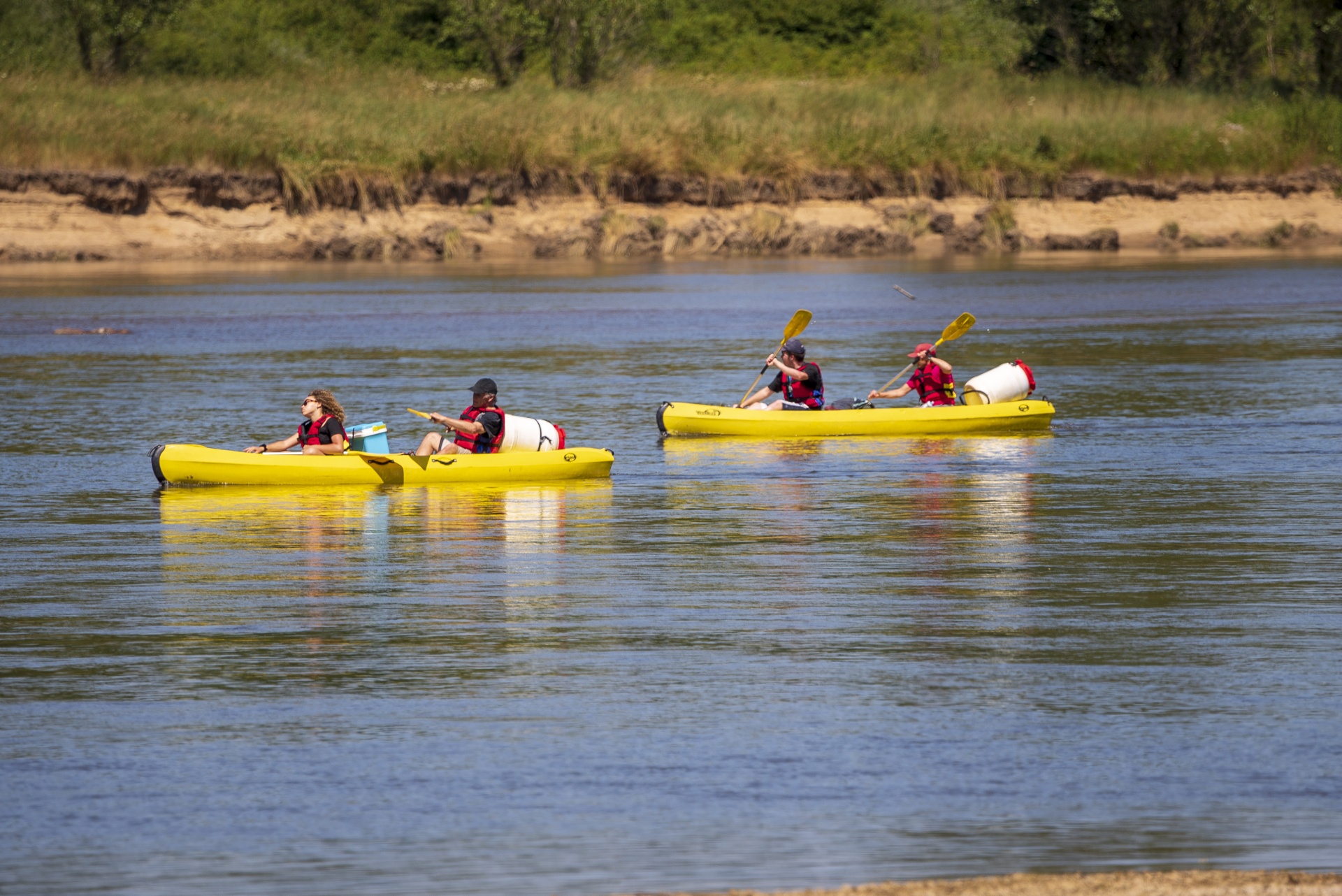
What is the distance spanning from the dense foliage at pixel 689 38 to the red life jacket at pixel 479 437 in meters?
36.2

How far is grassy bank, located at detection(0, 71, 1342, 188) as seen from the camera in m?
46.0

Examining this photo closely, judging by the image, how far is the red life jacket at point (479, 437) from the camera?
1689cm

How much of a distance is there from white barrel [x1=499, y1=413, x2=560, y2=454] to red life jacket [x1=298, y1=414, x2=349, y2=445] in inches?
55.6

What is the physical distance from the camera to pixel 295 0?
60812mm

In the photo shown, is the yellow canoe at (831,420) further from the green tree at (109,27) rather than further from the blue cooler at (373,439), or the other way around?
the green tree at (109,27)

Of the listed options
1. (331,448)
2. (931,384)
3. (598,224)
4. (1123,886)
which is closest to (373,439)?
(331,448)

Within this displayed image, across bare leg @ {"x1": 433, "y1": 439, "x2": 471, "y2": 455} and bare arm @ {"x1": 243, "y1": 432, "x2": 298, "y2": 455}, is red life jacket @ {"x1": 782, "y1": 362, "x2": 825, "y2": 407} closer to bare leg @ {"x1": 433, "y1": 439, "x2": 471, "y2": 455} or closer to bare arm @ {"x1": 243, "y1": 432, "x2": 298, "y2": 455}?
bare leg @ {"x1": 433, "y1": 439, "x2": 471, "y2": 455}

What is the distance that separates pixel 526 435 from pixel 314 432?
1.85 m

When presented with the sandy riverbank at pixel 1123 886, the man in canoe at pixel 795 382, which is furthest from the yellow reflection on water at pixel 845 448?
the sandy riverbank at pixel 1123 886

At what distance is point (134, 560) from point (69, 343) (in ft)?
63.1

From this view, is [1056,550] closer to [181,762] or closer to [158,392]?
[181,762]

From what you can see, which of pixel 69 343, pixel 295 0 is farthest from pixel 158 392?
pixel 295 0

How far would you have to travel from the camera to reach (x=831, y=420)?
65.9 ft

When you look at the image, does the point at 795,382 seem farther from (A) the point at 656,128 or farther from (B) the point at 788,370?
(A) the point at 656,128
